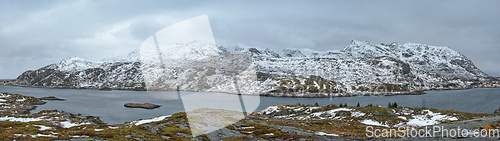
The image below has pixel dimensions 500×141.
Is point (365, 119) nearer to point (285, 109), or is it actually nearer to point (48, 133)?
point (285, 109)

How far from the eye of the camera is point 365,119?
7425 cm

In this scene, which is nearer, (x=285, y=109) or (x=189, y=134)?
(x=189, y=134)

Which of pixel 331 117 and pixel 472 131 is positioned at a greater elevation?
pixel 472 131

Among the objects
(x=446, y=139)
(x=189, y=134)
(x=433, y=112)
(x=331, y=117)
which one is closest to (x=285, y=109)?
(x=331, y=117)

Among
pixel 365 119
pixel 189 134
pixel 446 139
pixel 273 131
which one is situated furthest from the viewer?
pixel 365 119

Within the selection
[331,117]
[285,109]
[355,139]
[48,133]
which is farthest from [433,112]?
[48,133]

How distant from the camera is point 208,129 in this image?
3562 cm

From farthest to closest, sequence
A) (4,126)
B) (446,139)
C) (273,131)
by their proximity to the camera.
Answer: (273,131), (4,126), (446,139)

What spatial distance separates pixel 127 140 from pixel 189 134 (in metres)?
8.62

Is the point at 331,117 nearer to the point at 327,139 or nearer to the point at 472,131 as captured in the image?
the point at 327,139

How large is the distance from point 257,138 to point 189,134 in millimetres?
9305

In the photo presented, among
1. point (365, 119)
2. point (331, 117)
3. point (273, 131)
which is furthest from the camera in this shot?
point (331, 117)

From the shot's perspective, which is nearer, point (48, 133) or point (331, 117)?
point (48, 133)

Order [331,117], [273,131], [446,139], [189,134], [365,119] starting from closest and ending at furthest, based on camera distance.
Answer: [446,139]
[189,134]
[273,131]
[365,119]
[331,117]
